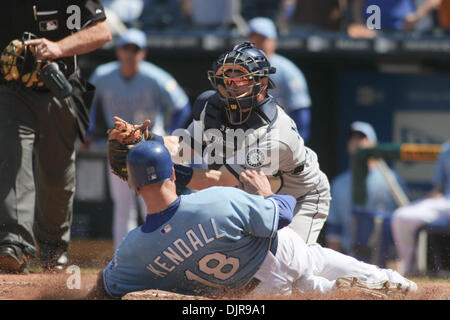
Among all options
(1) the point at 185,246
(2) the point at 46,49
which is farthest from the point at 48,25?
(1) the point at 185,246

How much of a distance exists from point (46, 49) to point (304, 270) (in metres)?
1.89

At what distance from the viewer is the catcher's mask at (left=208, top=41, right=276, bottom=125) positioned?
4555 millimetres

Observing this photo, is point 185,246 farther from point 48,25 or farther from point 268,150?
point 48,25

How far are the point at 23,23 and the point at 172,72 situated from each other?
394 cm

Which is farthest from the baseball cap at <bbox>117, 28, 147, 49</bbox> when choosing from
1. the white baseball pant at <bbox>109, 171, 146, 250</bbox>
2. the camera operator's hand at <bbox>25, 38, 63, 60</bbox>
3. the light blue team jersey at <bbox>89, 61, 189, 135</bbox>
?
the camera operator's hand at <bbox>25, 38, 63, 60</bbox>

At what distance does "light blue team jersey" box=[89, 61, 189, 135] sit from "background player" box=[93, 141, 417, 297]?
3485 mm

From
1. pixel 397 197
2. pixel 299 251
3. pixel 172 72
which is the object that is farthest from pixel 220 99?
pixel 172 72

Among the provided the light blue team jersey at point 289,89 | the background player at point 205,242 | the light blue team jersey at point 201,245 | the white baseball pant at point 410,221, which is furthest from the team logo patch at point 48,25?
the white baseball pant at point 410,221

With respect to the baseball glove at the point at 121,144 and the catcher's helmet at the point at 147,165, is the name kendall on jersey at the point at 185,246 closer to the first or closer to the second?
the catcher's helmet at the point at 147,165

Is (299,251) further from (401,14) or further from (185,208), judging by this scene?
(401,14)

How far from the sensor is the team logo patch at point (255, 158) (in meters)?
4.52

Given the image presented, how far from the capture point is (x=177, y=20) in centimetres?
902

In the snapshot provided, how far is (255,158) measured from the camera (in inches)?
178

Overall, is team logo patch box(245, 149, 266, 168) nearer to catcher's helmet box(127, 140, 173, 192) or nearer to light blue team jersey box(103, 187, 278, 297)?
light blue team jersey box(103, 187, 278, 297)
